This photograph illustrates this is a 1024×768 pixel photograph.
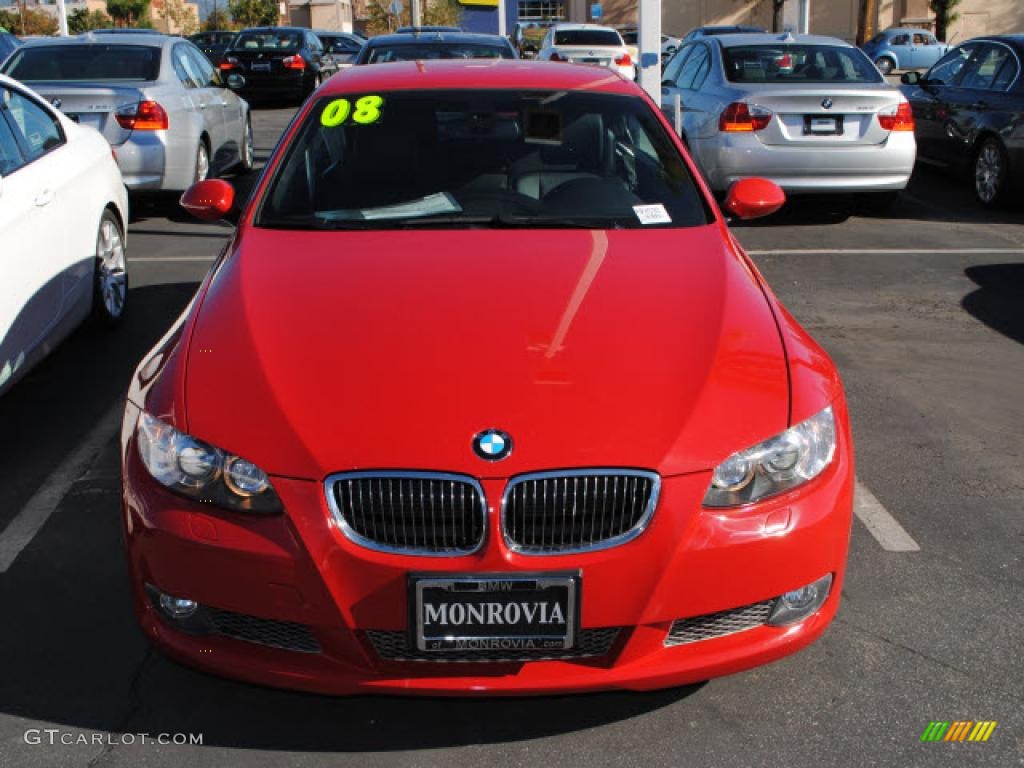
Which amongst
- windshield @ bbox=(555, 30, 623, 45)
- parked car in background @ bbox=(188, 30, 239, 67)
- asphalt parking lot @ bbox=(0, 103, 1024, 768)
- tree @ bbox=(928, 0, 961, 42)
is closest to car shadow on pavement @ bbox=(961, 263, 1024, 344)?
asphalt parking lot @ bbox=(0, 103, 1024, 768)

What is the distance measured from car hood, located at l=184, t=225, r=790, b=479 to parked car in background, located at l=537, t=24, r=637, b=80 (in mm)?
20821

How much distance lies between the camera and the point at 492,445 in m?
2.86

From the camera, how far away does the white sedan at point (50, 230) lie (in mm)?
5113

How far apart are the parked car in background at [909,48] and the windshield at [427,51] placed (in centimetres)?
2495

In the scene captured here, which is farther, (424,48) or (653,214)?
(424,48)

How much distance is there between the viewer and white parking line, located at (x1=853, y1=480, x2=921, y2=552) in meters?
4.16

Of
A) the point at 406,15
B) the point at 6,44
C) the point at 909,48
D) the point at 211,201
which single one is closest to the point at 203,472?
the point at 211,201

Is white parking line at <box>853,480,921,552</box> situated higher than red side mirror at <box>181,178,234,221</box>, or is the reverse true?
red side mirror at <box>181,178,234,221</box>

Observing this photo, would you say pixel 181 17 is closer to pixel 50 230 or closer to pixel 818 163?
pixel 818 163

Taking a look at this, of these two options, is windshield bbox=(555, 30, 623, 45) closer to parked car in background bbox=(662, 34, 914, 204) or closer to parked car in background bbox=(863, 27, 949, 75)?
parked car in background bbox=(863, 27, 949, 75)

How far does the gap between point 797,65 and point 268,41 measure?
48.1ft

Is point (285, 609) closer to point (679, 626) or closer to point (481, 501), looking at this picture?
point (481, 501)

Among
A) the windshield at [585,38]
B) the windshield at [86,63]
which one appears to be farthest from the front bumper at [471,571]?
the windshield at [585,38]

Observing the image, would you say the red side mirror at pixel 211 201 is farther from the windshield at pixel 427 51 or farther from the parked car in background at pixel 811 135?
the windshield at pixel 427 51
